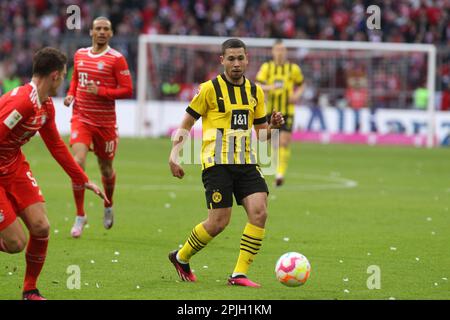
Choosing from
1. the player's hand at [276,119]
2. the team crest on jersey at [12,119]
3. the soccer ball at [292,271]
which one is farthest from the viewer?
the player's hand at [276,119]

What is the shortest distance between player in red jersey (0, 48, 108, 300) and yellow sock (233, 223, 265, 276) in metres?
1.83

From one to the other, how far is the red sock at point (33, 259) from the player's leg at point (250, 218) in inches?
69.9

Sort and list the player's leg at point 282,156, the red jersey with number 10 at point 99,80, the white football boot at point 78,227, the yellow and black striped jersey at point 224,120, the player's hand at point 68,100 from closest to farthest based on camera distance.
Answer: the yellow and black striped jersey at point 224,120 → the white football boot at point 78,227 → the player's hand at point 68,100 → the red jersey with number 10 at point 99,80 → the player's leg at point 282,156

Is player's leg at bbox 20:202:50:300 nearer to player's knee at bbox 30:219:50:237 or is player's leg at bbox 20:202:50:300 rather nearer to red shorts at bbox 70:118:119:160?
player's knee at bbox 30:219:50:237

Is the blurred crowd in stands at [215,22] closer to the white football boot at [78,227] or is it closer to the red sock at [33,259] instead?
the white football boot at [78,227]

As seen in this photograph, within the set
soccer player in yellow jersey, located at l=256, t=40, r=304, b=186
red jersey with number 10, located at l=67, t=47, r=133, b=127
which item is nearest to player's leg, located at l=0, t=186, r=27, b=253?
red jersey with number 10, located at l=67, t=47, r=133, b=127

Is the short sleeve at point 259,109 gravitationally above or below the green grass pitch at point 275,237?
above

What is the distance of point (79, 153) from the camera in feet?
40.8

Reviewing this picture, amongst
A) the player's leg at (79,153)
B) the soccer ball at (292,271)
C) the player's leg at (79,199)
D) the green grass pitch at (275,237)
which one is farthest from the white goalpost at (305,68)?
the soccer ball at (292,271)

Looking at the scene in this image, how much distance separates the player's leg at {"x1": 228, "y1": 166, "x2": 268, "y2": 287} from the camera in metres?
8.88

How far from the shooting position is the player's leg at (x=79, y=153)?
39.8 feet

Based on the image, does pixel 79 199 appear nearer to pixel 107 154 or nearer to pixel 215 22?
pixel 107 154

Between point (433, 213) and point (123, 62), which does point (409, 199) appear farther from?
point (123, 62)
